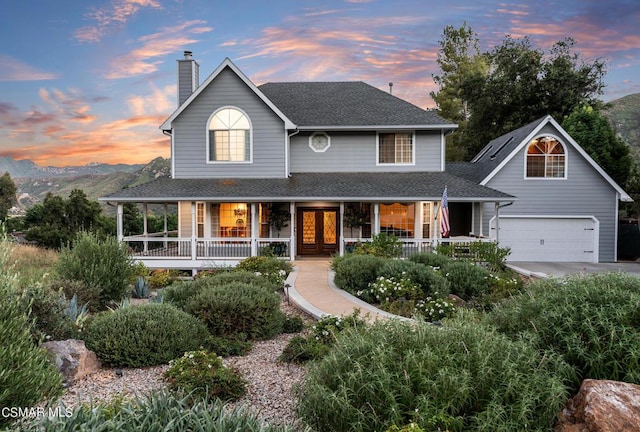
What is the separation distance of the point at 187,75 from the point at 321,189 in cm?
881

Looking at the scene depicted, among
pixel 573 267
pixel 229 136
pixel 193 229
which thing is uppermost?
pixel 229 136

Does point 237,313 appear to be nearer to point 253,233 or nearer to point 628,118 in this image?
point 253,233

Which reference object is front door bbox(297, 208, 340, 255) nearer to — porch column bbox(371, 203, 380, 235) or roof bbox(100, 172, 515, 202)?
roof bbox(100, 172, 515, 202)

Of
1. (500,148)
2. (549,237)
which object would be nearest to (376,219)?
(549,237)

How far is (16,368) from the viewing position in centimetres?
313

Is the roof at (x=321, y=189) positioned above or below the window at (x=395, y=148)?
below

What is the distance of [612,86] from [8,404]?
3457 cm

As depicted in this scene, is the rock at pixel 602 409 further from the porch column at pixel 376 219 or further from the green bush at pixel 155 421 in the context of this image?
the porch column at pixel 376 219

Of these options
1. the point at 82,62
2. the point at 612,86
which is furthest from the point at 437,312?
the point at 612,86

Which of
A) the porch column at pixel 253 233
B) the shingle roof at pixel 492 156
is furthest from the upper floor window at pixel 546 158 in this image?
the porch column at pixel 253 233

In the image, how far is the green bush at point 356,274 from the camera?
970 centimetres

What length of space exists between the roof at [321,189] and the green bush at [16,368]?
35.5ft

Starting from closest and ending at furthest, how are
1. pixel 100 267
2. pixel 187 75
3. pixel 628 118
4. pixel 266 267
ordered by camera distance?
pixel 100 267 → pixel 266 267 → pixel 187 75 → pixel 628 118

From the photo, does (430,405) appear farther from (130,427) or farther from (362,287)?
(362,287)
